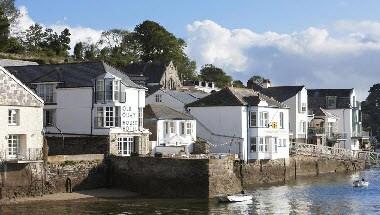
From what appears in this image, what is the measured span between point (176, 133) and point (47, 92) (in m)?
13.3

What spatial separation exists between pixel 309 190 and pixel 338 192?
2587mm

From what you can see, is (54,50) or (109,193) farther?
(54,50)

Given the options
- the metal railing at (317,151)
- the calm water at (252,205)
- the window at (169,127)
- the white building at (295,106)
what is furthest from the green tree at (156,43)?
the calm water at (252,205)

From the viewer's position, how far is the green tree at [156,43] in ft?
412

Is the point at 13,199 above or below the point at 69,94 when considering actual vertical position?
below

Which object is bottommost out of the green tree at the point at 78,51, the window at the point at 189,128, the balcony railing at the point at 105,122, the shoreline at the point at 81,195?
the shoreline at the point at 81,195

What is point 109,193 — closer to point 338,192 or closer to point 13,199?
point 13,199

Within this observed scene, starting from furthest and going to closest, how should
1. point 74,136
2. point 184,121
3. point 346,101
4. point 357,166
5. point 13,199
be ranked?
point 346,101 < point 357,166 < point 184,121 < point 74,136 < point 13,199

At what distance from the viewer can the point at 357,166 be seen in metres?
96.1

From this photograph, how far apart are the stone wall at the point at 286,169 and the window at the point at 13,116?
22.5 metres

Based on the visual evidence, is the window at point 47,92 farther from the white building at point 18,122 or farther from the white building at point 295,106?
the white building at point 295,106

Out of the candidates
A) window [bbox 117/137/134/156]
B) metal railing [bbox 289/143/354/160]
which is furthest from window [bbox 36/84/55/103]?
metal railing [bbox 289/143/354/160]

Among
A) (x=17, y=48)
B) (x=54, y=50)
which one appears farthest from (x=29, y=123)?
(x=54, y=50)

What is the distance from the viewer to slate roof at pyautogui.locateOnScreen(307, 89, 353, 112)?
107 meters
